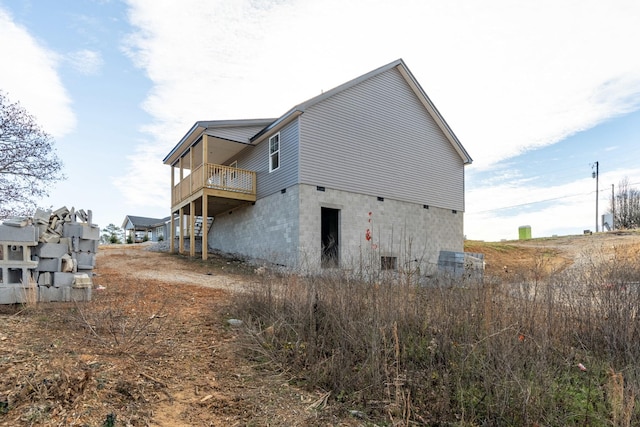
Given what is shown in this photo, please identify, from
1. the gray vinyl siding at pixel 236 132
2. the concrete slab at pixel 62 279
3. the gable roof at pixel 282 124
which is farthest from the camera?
the gray vinyl siding at pixel 236 132

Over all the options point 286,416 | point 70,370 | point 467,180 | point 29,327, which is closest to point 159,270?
point 29,327

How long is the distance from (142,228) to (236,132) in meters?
26.7

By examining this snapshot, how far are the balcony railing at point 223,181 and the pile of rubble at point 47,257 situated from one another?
306 inches

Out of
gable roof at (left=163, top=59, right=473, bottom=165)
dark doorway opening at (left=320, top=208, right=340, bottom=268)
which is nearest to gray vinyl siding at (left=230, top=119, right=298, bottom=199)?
gable roof at (left=163, top=59, right=473, bottom=165)

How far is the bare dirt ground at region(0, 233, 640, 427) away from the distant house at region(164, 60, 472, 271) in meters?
6.78

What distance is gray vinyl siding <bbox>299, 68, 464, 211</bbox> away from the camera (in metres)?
13.0

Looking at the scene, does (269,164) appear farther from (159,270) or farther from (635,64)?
(635,64)

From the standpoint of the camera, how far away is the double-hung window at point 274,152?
13.8 meters

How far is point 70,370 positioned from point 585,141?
69.6ft

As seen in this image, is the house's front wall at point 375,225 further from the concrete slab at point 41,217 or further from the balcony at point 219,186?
the concrete slab at point 41,217

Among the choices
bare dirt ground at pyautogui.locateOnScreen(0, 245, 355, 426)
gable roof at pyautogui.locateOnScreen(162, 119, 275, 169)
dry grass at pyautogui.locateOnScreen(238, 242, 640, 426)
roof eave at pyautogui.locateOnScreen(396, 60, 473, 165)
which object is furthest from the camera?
roof eave at pyautogui.locateOnScreen(396, 60, 473, 165)

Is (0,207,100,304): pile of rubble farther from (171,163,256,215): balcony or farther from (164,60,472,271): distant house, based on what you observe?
(171,163,256,215): balcony

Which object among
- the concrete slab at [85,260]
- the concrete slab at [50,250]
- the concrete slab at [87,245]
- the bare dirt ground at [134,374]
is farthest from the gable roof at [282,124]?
the bare dirt ground at [134,374]

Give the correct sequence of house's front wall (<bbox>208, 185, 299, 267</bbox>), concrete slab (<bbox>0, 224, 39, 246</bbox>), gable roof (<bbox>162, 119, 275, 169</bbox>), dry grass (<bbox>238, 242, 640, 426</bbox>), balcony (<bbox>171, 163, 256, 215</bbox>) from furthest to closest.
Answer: gable roof (<bbox>162, 119, 275, 169</bbox>), balcony (<bbox>171, 163, 256, 215</bbox>), house's front wall (<bbox>208, 185, 299, 267</bbox>), concrete slab (<bbox>0, 224, 39, 246</bbox>), dry grass (<bbox>238, 242, 640, 426</bbox>)
